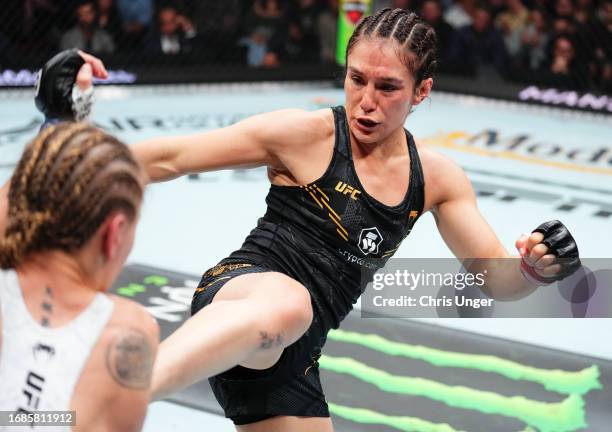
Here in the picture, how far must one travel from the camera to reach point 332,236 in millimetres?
2143

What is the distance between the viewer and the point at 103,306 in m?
1.35

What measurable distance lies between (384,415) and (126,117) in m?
4.24

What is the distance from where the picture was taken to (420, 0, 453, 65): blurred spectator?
801 centimetres

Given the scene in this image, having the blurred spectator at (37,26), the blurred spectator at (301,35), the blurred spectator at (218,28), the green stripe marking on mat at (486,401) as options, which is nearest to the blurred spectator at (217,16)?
the blurred spectator at (218,28)

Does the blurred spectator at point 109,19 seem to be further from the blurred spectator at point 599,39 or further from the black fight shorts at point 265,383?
the black fight shorts at point 265,383

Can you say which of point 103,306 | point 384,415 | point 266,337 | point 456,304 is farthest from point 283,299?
point 384,415

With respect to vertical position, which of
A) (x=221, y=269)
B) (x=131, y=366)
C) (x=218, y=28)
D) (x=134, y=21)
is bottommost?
(x=131, y=366)

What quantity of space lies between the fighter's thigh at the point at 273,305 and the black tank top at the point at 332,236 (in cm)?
18

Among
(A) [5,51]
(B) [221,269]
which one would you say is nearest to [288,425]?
(B) [221,269]

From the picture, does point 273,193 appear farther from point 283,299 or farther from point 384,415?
point 384,415

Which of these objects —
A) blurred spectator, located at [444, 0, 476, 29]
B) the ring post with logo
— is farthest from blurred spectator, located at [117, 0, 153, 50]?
blurred spectator, located at [444, 0, 476, 29]

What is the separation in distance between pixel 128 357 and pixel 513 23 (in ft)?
24.4

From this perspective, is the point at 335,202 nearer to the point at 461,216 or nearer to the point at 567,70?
the point at 461,216

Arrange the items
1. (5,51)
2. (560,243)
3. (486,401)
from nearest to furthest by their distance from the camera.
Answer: (560,243) → (486,401) → (5,51)
